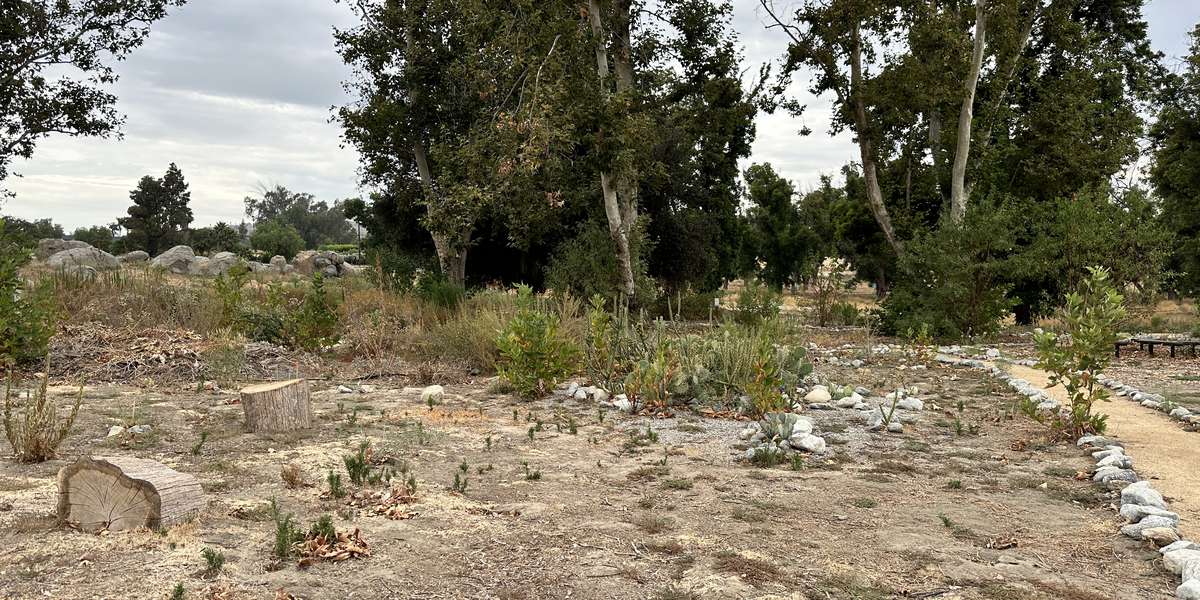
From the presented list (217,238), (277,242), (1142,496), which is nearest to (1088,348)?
(1142,496)

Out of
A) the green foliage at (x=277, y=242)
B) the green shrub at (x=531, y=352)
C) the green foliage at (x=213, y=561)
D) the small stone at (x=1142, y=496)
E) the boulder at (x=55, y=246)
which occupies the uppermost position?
the green foliage at (x=277, y=242)

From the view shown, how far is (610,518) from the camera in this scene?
12.7 ft

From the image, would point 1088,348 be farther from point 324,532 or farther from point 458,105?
point 458,105

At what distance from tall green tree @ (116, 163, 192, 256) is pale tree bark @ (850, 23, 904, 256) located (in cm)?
4197

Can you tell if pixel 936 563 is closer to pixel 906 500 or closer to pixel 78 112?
pixel 906 500

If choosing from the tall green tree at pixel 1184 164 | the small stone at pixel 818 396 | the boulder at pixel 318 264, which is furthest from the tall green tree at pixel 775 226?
the small stone at pixel 818 396

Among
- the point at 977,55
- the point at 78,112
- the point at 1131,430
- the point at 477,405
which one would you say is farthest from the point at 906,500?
the point at 78,112

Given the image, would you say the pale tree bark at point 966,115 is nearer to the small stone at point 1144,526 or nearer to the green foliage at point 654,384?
the green foliage at point 654,384

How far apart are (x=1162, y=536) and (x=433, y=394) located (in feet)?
17.4

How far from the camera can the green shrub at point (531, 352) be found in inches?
287

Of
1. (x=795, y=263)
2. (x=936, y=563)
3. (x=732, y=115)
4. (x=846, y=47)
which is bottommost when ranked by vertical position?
(x=936, y=563)

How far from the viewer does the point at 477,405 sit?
7.04 meters

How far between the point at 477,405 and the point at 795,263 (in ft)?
103

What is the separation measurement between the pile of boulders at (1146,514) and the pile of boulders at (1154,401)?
1345 millimetres
